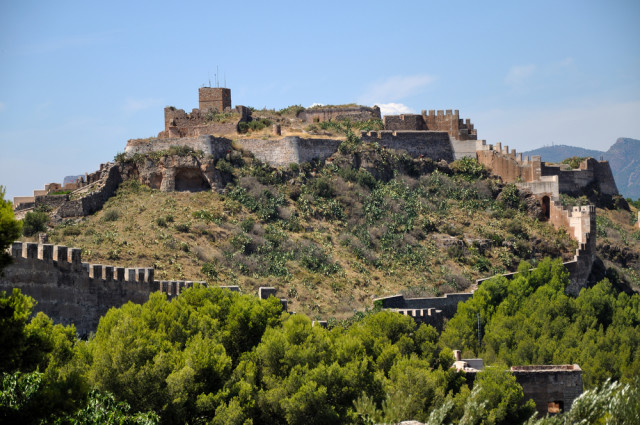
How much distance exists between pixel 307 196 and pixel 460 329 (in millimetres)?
12689

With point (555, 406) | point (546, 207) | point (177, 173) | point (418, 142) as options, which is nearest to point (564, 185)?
point (546, 207)

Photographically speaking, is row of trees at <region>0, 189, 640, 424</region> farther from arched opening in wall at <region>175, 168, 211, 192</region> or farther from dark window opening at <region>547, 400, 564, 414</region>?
arched opening in wall at <region>175, 168, 211, 192</region>

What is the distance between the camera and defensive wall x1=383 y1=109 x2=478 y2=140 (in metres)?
59.7

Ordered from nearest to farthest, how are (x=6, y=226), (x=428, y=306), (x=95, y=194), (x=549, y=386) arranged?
(x=6, y=226) → (x=549, y=386) → (x=428, y=306) → (x=95, y=194)

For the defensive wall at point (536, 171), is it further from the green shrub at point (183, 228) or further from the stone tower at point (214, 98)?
the green shrub at point (183, 228)

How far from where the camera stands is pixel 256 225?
4850 cm

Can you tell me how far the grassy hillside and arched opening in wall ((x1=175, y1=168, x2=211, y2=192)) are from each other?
0.97 meters

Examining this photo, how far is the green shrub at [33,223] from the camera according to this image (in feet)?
139

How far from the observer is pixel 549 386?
1188 inches

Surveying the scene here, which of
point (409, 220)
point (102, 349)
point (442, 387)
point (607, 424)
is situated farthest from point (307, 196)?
point (607, 424)

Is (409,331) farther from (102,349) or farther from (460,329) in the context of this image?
(102,349)

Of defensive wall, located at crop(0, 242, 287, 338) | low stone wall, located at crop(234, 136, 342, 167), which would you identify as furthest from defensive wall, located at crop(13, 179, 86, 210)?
defensive wall, located at crop(0, 242, 287, 338)

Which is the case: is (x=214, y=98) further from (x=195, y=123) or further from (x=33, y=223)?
(x=33, y=223)

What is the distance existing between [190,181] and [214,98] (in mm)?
8964
